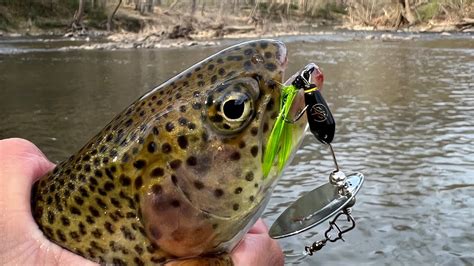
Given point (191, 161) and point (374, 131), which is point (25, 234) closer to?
point (191, 161)

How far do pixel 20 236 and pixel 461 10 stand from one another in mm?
41898

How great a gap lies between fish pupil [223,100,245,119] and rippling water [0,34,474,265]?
3.20m

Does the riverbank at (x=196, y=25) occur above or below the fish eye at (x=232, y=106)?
below

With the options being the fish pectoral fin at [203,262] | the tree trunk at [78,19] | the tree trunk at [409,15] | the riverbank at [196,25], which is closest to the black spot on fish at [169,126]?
the fish pectoral fin at [203,262]

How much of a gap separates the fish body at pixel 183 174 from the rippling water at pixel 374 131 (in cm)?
311

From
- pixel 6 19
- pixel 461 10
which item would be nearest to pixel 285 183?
pixel 461 10

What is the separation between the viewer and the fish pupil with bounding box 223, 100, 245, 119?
224cm

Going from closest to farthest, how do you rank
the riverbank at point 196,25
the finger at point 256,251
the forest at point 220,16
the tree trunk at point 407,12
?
the finger at point 256,251 → the riverbank at point 196,25 → the forest at point 220,16 → the tree trunk at point 407,12

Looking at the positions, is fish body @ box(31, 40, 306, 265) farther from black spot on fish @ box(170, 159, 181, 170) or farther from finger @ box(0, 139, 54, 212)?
finger @ box(0, 139, 54, 212)

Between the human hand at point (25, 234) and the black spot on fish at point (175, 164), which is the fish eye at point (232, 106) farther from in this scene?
the human hand at point (25, 234)

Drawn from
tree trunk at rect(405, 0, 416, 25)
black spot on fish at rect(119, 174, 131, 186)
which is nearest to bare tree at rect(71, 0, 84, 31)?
tree trunk at rect(405, 0, 416, 25)

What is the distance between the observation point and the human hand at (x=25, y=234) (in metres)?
2.20

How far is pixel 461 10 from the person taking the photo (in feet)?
130

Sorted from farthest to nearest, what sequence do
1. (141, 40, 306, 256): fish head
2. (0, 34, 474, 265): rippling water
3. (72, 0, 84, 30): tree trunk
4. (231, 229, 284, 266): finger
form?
(72, 0, 84, 30): tree trunk → (0, 34, 474, 265): rippling water → (231, 229, 284, 266): finger → (141, 40, 306, 256): fish head
